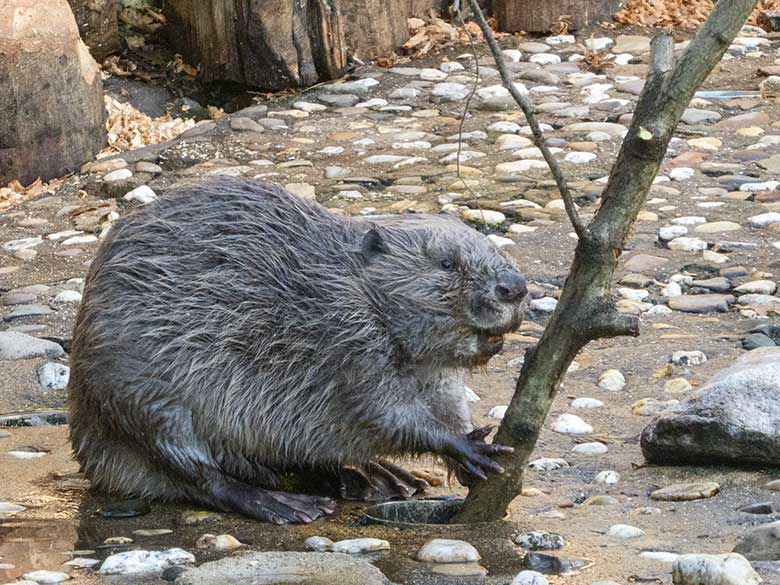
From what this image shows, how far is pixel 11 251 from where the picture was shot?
762cm

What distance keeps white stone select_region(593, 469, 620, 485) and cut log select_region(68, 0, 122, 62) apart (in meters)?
6.94

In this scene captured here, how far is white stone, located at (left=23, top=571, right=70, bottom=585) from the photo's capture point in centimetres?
369

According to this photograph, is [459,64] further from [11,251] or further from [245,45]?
[11,251]

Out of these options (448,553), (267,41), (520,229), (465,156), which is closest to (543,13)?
(267,41)

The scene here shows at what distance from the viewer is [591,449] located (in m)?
4.82

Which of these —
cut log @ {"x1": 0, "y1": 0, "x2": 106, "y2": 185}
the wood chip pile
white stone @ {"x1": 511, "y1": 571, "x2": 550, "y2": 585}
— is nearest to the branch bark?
white stone @ {"x1": 511, "y1": 571, "x2": 550, "y2": 585}

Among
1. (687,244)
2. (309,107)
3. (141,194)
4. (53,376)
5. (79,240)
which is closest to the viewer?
(53,376)

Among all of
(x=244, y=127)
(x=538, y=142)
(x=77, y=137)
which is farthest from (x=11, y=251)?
(x=538, y=142)

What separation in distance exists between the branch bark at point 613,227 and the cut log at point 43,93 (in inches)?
206

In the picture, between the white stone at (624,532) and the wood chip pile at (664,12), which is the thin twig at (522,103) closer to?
the white stone at (624,532)

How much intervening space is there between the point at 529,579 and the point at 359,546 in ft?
2.15

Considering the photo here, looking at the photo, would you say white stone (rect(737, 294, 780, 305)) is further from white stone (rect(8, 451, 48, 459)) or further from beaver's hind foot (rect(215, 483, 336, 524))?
white stone (rect(8, 451, 48, 459))

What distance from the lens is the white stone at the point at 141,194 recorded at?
8180mm

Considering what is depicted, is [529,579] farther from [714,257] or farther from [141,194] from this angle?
[141,194]
